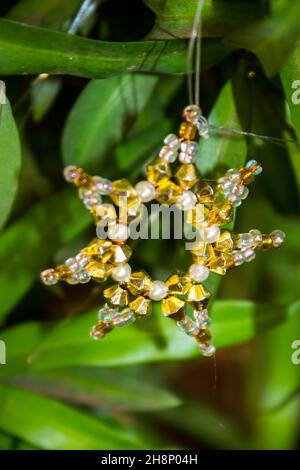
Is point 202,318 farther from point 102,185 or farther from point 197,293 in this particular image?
point 102,185

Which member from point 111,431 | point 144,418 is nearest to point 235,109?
point 111,431

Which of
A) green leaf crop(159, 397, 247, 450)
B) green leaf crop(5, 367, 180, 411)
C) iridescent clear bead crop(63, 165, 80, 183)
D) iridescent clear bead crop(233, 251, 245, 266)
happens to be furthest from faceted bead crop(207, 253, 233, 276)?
green leaf crop(159, 397, 247, 450)

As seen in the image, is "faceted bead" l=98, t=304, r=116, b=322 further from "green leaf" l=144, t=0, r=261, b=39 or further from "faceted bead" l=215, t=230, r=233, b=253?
"green leaf" l=144, t=0, r=261, b=39

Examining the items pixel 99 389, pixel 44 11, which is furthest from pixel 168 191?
pixel 99 389

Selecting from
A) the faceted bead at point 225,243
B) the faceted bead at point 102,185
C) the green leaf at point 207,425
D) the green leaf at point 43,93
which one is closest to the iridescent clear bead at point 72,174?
the faceted bead at point 102,185

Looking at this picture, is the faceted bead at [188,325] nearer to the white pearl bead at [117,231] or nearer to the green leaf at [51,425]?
the white pearl bead at [117,231]

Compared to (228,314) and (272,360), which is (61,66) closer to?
(228,314)
